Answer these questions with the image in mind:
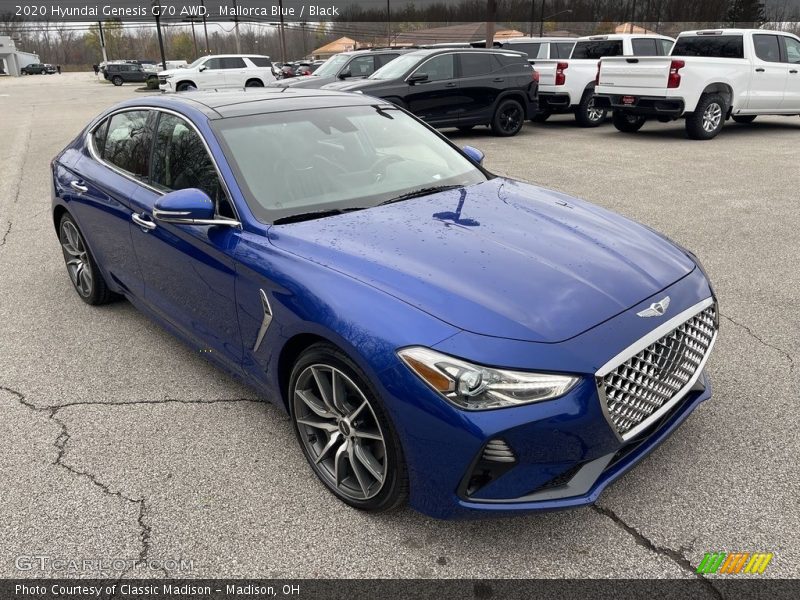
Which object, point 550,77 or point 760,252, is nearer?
point 760,252

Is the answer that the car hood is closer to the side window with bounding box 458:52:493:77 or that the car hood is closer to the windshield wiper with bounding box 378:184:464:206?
the windshield wiper with bounding box 378:184:464:206

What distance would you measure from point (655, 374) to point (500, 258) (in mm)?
755

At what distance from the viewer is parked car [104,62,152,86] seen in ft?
161

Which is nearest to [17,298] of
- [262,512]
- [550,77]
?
[262,512]

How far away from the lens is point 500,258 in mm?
2600

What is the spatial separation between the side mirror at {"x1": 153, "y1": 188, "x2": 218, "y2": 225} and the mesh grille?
1.93m

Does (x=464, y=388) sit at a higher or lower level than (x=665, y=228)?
higher

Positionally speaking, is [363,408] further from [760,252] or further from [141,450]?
[760,252]

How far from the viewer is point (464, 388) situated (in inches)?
81.6

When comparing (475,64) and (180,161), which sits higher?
(475,64)

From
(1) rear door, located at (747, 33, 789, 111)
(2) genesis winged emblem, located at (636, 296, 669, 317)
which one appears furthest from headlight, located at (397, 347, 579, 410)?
(1) rear door, located at (747, 33, 789, 111)

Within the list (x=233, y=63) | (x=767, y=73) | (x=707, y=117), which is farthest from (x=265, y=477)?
(x=233, y=63)

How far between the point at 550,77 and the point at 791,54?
4744 millimetres

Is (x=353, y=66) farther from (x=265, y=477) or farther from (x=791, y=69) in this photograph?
(x=265, y=477)
